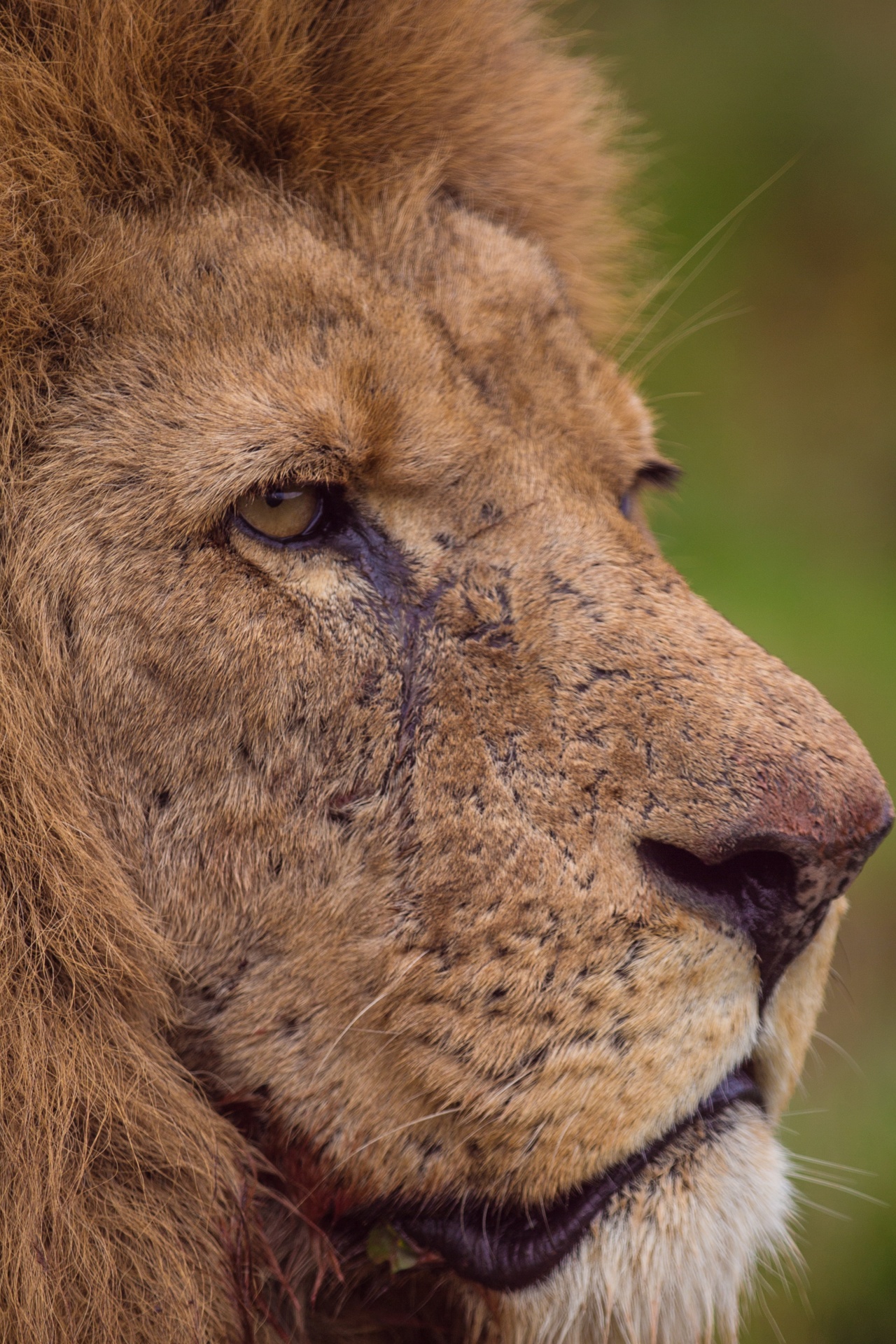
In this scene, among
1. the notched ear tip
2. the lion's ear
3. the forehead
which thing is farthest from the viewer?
the notched ear tip

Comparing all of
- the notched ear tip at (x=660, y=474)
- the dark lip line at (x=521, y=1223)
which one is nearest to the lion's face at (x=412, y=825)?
the dark lip line at (x=521, y=1223)

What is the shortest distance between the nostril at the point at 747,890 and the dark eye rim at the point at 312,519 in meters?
0.57

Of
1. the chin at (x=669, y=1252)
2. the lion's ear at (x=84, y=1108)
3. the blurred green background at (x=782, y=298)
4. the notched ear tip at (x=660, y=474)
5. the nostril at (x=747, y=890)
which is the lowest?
the lion's ear at (x=84, y=1108)

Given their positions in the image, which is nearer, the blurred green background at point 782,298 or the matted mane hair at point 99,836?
the matted mane hair at point 99,836

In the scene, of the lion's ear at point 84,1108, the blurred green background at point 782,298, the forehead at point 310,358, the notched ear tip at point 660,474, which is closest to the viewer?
the lion's ear at point 84,1108

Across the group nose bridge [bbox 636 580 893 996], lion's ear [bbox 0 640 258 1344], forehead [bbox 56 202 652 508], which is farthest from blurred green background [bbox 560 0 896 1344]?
lion's ear [bbox 0 640 258 1344]

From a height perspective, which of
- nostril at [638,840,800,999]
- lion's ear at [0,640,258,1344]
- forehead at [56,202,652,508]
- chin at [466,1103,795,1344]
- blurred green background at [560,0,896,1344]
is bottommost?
lion's ear at [0,640,258,1344]

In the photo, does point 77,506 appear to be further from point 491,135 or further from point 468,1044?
point 491,135

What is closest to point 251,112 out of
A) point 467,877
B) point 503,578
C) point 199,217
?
point 199,217

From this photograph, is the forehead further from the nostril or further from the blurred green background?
the blurred green background

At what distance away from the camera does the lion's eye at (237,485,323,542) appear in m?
1.66

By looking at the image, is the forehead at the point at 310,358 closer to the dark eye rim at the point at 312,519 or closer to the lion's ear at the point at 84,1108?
the dark eye rim at the point at 312,519

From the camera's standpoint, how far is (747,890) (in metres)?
1.56

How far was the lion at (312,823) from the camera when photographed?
5.03 feet
